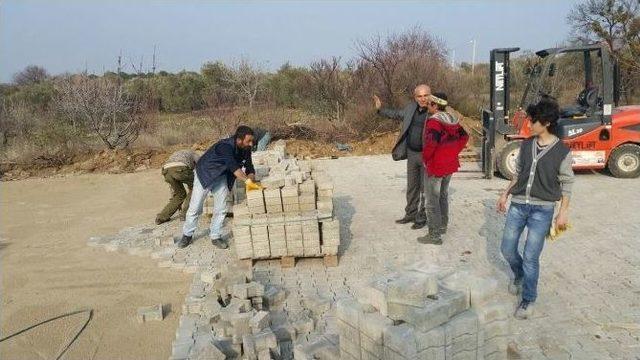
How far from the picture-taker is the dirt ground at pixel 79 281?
16.2 ft

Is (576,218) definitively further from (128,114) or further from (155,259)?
(128,114)

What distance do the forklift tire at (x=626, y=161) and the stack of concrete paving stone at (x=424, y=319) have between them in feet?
25.7

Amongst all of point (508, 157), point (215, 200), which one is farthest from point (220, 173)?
point (508, 157)

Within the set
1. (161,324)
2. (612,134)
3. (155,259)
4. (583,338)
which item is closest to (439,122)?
(583,338)

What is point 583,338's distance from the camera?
4.23 meters

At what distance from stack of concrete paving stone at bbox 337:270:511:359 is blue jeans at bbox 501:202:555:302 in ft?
3.40

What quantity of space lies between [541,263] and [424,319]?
11.5 feet

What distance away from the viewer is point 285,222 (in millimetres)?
5930

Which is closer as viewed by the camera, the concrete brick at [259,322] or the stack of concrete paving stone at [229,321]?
the stack of concrete paving stone at [229,321]

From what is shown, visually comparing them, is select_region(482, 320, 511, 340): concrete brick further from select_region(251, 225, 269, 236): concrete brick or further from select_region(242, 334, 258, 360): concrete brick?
select_region(251, 225, 269, 236): concrete brick

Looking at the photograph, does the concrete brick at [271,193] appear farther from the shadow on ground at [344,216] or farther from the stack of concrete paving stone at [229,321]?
the shadow on ground at [344,216]

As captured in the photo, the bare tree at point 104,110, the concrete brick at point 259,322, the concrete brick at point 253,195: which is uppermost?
the bare tree at point 104,110

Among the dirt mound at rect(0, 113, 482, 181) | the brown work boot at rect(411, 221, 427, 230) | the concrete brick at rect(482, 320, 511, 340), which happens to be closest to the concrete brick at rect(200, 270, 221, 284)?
the brown work boot at rect(411, 221, 427, 230)

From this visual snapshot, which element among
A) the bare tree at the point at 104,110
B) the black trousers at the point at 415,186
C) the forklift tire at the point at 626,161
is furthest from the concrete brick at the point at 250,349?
the bare tree at the point at 104,110
